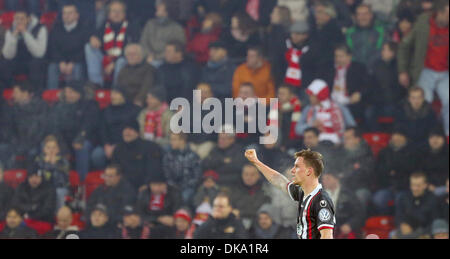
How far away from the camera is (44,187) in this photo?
1355 centimetres

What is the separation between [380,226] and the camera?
42.3ft

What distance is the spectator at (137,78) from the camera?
14344mm

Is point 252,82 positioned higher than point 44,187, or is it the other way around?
point 252,82

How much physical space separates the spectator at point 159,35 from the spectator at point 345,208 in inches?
130

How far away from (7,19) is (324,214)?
31.6 feet

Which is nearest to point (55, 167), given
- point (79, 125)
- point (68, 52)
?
point (79, 125)

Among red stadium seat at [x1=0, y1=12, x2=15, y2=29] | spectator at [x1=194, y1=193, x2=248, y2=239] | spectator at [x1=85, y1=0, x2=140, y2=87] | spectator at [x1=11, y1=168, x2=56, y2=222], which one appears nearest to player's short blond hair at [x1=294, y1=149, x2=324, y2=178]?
spectator at [x1=194, y1=193, x2=248, y2=239]

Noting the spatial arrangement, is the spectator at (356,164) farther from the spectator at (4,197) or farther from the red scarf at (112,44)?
the spectator at (4,197)

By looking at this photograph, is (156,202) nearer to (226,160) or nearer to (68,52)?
(226,160)

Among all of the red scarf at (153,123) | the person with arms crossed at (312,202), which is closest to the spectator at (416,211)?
the red scarf at (153,123)
